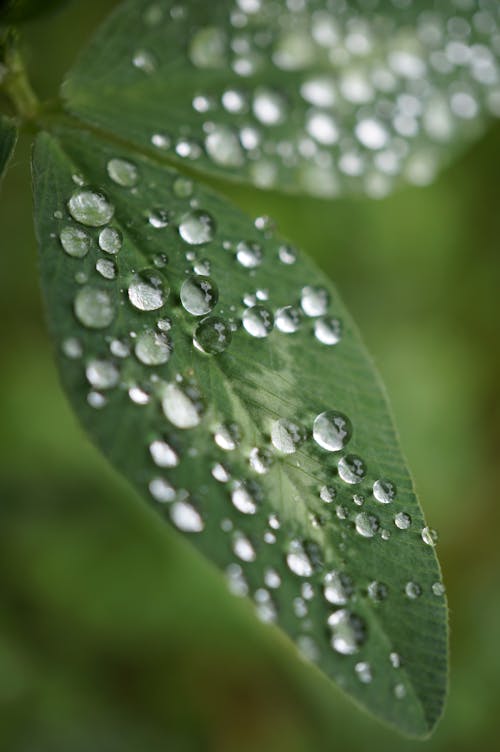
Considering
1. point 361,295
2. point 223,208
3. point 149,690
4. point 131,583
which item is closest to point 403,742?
point 149,690

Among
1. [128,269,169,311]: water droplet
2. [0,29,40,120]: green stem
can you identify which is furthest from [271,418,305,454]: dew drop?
[0,29,40,120]: green stem

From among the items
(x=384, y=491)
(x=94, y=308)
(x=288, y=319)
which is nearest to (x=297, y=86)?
(x=288, y=319)

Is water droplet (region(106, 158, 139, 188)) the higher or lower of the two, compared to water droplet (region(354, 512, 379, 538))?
higher

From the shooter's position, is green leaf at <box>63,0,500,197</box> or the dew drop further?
green leaf at <box>63,0,500,197</box>

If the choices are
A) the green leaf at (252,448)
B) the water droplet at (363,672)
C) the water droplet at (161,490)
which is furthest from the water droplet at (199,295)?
the water droplet at (363,672)

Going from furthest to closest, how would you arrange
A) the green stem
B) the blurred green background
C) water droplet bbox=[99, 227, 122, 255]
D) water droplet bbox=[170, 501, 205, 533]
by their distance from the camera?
the blurred green background < the green stem < water droplet bbox=[99, 227, 122, 255] < water droplet bbox=[170, 501, 205, 533]

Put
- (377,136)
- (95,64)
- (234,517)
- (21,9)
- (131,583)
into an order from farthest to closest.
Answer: (131,583)
(377,136)
(95,64)
(21,9)
(234,517)

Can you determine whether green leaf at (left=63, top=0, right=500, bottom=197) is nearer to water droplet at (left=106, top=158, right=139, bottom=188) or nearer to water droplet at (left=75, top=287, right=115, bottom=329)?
water droplet at (left=106, top=158, right=139, bottom=188)

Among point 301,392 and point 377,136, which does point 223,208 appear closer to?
point 301,392
